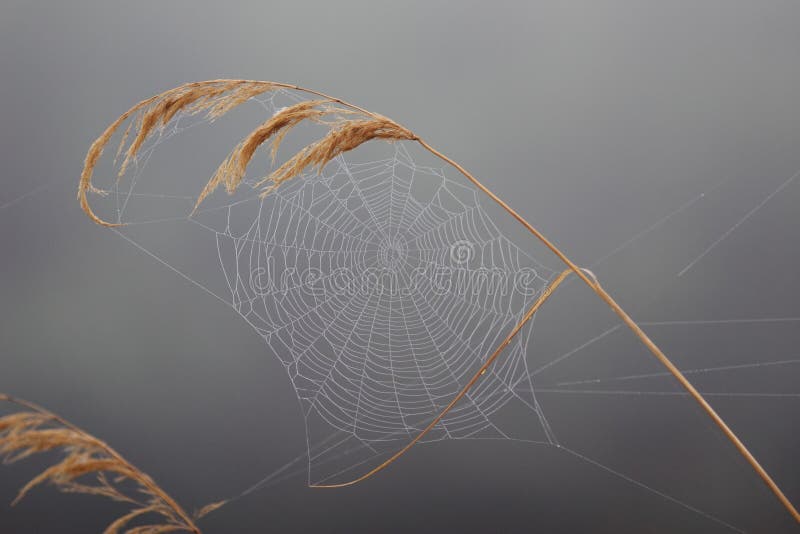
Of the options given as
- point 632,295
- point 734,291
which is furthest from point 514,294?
point 734,291

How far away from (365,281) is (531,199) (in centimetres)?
76

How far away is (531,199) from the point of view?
2492mm

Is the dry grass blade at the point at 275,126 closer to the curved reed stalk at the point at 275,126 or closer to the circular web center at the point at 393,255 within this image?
the curved reed stalk at the point at 275,126

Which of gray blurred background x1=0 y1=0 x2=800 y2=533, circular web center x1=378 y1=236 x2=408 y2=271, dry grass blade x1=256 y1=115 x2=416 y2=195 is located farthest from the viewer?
circular web center x1=378 y1=236 x2=408 y2=271

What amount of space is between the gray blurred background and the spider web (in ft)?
0.39

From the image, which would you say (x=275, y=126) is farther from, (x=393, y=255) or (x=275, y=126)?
(x=393, y=255)

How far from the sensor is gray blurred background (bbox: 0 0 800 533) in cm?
242

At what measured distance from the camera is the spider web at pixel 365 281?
8.16ft

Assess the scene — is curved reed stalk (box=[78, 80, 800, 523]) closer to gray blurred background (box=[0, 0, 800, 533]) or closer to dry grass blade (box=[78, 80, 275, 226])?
dry grass blade (box=[78, 80, 275, 226])

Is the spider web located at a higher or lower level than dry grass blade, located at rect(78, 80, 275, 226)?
lower

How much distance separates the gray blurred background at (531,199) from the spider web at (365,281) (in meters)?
0.12

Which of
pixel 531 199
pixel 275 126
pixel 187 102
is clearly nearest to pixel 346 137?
pixel 275 126

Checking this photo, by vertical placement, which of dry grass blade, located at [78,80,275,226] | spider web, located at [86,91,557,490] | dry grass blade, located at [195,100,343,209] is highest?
dry grass blade, located at [78,80,275,226]

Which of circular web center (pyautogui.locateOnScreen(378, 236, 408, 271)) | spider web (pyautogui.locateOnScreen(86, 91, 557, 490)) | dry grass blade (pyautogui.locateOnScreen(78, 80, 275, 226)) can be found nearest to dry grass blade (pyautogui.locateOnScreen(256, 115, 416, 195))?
dry grass blade (pyautogui.locateOnScreen(78, 80, 275, 226))
